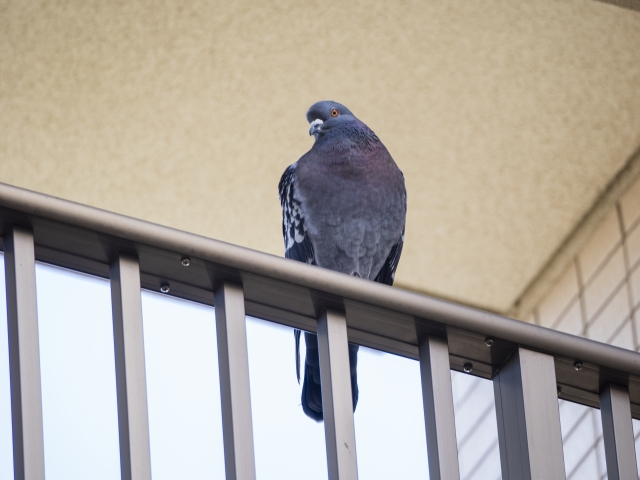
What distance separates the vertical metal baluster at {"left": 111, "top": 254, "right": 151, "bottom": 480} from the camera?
0.86 m

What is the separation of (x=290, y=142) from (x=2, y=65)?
1.13 metres

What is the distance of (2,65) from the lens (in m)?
3.37

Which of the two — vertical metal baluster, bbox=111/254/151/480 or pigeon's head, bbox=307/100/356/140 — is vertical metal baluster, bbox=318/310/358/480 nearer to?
vertical metal baluster, bbox=111/254/151/480

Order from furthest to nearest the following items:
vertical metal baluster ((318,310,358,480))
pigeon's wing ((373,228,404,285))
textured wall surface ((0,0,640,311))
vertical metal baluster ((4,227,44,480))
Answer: textured wall surface ((0,0,640,311)), pigeon's wing ((373,228,404,285)), vertical metal baluster ((318,310,358,480)), vertical metal baluster ((4,227,44,480))

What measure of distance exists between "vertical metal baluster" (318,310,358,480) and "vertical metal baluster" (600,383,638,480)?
333 mm

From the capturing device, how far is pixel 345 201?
→ 106 inches

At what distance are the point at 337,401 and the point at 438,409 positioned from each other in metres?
0.11

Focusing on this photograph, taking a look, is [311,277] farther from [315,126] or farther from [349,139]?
[315,126]

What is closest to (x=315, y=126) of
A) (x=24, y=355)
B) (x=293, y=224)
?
(x=293, y=224)

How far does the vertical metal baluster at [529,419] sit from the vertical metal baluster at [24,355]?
51 centimetres

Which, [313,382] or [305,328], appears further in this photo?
[313,382]

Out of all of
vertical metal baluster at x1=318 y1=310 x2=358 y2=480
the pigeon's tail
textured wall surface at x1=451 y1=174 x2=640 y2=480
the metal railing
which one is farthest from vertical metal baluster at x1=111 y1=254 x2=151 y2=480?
textured wall surface at x1=451 y1=174 x2=640 y2=480

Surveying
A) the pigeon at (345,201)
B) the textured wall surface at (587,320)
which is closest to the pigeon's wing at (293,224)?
the pigeon at (345,201)

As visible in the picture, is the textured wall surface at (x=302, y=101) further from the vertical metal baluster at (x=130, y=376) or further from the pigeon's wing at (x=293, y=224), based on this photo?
the vertical metal baluster at (x=130, y=376)
